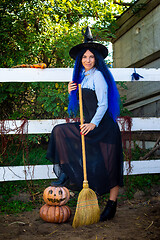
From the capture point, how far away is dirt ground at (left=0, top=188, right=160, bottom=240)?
2562 millimetres

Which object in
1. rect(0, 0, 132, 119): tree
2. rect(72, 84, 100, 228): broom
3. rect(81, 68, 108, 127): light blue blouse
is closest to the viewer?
rect(72, 84, 100, 228): broom

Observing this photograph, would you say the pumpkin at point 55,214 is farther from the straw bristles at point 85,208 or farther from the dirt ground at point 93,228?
the straw bristles at point 85,208

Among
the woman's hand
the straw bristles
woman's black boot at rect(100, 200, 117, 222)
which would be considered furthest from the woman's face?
woman's black boot at rect(100, 200, 117, 222)

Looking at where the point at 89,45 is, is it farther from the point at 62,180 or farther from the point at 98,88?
the point at 62,180

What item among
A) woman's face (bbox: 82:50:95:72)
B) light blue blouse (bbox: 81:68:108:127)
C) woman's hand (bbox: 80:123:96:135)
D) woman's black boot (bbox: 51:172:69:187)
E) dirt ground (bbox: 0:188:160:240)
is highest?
woman's face (bbox: 82:50:95:72)

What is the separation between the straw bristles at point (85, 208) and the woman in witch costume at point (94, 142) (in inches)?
7.0

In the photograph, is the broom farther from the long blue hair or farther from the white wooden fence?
the white wooden fence

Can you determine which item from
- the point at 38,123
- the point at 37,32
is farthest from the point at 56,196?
the point at 37,32

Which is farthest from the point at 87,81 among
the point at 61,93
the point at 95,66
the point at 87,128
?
the point at 61,93

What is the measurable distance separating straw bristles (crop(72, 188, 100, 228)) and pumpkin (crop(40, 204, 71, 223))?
0.68 ft

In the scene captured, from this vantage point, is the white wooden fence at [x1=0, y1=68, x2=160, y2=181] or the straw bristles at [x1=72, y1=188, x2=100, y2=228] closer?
the straw bristles at [x1=72, y1=188, x2=100, y2=228]

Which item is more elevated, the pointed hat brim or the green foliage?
the green foliage

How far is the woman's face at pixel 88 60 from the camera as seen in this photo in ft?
10.0

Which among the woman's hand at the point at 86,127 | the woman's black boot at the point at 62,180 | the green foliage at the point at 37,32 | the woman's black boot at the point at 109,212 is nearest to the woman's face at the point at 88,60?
the woman's hand at the point at 86,127
